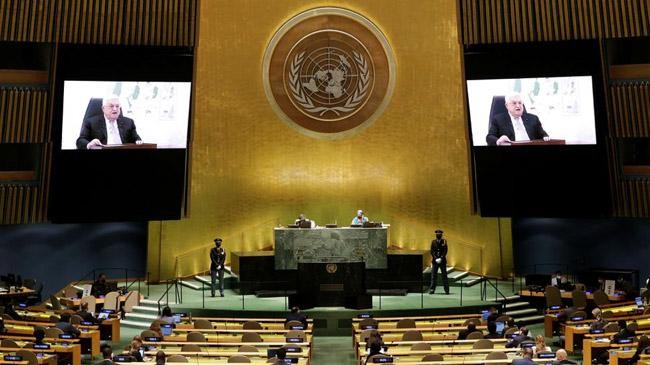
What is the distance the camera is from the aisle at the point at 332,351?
14.0m

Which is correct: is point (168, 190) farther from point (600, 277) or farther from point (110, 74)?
point (600, 277)

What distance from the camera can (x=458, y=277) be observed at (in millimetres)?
20578

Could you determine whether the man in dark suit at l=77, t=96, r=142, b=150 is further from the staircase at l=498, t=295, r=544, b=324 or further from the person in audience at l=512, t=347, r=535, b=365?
the person in audience at l=512, t=347, r=535, b=365

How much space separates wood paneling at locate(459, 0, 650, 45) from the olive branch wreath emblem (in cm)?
329

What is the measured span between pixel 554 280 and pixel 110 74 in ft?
39.3

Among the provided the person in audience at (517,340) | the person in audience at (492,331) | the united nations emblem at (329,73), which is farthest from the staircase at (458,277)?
the person in audience at (517,340)

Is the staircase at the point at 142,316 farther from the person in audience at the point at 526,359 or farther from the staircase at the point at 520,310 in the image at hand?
the person in audience at the point at 526,359

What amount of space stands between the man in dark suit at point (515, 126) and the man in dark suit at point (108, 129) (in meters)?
9.03

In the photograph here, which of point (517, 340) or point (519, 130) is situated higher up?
point (519, 130)

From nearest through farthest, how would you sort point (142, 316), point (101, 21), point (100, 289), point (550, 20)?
point (142, 316) → point (100, 289) → point (550, 20) → point (101, 21)

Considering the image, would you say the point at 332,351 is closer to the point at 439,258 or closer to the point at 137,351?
the point at 439,258

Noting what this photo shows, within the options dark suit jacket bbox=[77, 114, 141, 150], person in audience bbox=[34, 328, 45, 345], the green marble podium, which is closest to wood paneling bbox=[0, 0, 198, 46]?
dark suit jacket bbox=[77, 114, 141, 150]

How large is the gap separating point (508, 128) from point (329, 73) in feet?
18.2

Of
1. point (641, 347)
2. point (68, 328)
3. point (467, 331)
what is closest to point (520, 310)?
point (467, 331)
